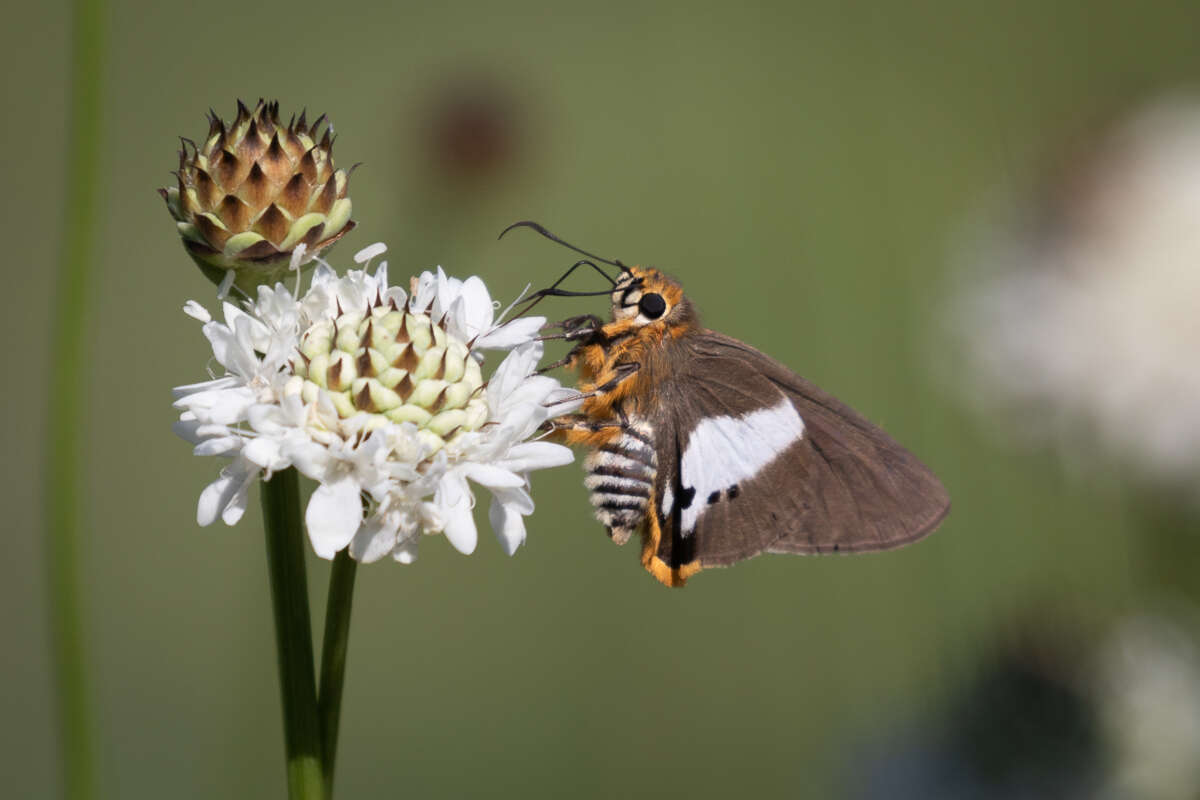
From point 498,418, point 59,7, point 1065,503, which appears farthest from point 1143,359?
point 59,7

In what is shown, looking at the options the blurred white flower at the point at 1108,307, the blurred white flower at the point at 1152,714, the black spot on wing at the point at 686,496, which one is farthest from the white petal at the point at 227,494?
the blurred white flower at the point at 1108,307

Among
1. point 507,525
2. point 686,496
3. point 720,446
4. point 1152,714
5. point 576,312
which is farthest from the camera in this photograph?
point 576,312

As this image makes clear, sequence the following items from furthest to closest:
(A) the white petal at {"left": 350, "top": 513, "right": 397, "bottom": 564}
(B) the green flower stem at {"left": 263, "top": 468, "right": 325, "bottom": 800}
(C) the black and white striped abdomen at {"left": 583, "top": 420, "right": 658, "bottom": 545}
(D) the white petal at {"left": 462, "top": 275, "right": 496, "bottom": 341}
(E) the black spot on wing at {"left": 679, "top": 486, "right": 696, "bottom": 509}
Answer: (E) the black spot on wing at {"left": 679, "top": 486, "right": 696, "bottom": 509} < (C) the black and white striped abdomen at {"left": 583, "top": 420, "right": 658, "bottom": 545} < (D) the white petal at {"left": 462, "top": 275, "right": 496, "bottom": 341} < (A) the white petal at {"left": 350, "top": 513, "right": 397, "bottom": 564} < (B) the green flower stem at {"left": 263, "top": 468, "right": 325, "bottom": 800}

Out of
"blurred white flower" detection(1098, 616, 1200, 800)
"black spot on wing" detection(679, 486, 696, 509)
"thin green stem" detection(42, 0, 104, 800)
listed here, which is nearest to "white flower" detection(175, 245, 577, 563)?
"thin green stem" detection(42, 0, 104, 800)

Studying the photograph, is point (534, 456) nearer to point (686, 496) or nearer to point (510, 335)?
point (510, 335)

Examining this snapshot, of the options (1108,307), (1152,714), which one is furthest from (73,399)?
(1108,307)

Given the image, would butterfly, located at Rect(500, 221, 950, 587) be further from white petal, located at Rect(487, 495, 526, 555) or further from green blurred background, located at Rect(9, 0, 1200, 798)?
green blurred background, located at Rect(9, 0, 1200, 798)

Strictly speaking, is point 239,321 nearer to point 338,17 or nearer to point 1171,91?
point 1171,91
